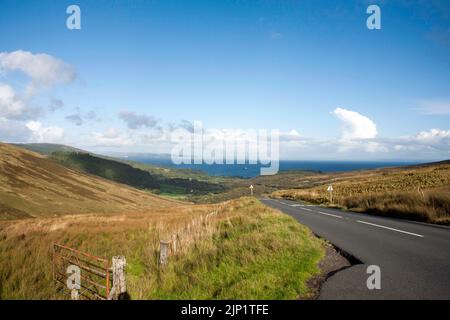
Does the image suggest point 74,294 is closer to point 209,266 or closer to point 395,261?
point 209,266

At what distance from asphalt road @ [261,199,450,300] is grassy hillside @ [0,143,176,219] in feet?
141

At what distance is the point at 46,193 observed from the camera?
56750mm

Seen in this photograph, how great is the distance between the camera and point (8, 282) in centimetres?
877

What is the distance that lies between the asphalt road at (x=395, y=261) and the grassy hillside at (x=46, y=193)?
141 ft

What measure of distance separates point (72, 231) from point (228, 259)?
13126 mm

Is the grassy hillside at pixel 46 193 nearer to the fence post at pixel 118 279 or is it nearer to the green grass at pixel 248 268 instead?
the green grass at pixel 248 268

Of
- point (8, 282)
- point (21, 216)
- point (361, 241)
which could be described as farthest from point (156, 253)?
point (21, 216)

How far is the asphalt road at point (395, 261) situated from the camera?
5.72 m

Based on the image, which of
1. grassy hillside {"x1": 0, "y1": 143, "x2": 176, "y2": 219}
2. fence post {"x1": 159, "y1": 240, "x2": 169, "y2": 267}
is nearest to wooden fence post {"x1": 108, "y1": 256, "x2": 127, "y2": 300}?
fence post {"x1": 159, "y1": 240, "x2": 169, "y2": 267}

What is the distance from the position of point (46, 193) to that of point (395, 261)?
62456mm

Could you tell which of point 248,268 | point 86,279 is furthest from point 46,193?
point 248,268
